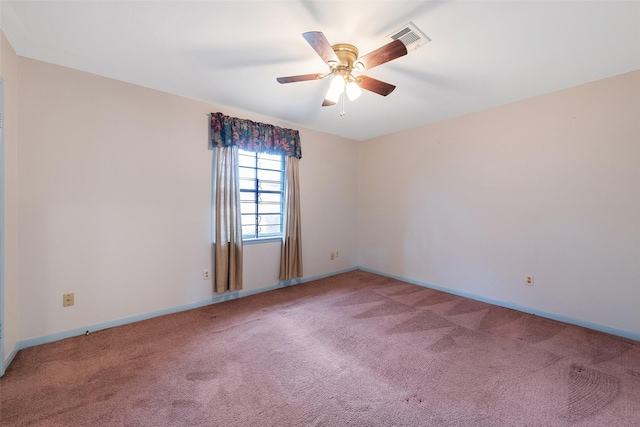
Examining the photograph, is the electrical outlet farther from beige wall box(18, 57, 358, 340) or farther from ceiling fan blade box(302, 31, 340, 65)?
ceiling fan blade box(302, 31, 340, 65)

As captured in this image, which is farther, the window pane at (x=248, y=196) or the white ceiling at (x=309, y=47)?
the window pane at (x=248, y=196)

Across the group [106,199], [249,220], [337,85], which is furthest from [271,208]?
[337,85]

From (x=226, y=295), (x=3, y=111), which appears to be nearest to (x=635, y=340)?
(x=226, y=295)

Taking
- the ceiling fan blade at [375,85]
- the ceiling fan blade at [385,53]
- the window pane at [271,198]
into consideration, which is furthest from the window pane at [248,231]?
the ceiling fan blade at [385,53]

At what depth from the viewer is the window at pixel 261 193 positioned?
11.0 ft

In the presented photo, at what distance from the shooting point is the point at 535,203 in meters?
2.78

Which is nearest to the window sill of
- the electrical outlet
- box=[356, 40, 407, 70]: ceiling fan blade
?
the electrical outlet

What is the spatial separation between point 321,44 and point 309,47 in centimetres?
47

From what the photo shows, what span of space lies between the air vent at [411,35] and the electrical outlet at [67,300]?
336 centimetres

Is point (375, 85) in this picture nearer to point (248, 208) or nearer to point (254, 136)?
point (254, 136)

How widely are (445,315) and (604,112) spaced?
2.47 metres

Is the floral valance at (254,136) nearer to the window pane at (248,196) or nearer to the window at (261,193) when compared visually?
the window at (261,193)

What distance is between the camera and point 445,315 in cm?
278

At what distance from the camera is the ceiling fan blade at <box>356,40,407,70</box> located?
1529mm
